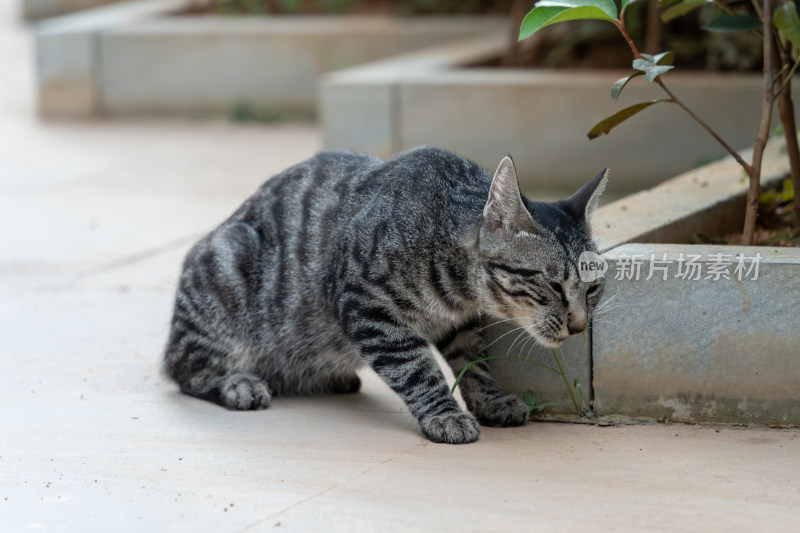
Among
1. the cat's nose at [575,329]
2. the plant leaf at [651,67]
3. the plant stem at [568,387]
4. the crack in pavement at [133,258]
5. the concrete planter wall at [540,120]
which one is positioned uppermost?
the plant leaf at [651,67]

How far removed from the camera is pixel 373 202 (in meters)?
4.30

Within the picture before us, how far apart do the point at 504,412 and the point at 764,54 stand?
1.89 metres

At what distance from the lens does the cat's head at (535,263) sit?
3.93 meters

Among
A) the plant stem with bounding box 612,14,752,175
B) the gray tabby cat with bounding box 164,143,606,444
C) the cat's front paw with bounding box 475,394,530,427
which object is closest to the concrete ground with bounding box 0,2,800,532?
the cat's front paw with bounding box 475,394,530,427

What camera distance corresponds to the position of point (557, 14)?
4027mm

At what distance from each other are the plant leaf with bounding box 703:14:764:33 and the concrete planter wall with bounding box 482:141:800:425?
110 centimetres

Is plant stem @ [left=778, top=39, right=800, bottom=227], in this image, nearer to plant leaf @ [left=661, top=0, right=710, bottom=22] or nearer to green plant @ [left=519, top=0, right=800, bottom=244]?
green plant @ [left=519, top=0, right=800, bottom=244]

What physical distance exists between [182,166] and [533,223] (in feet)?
20.2

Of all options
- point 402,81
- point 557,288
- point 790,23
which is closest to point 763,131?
point 790,23

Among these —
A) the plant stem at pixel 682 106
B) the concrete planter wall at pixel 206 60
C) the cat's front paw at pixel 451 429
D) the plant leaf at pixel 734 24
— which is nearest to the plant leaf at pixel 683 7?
the plant leaf at pixel 734 24

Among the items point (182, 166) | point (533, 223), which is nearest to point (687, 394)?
point (533, 223)

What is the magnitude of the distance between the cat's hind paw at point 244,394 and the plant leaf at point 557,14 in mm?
1755

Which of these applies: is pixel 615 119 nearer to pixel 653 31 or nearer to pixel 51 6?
pixel 653 31

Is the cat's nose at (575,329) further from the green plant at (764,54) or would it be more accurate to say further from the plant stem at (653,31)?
the plant stem at (653,31)
